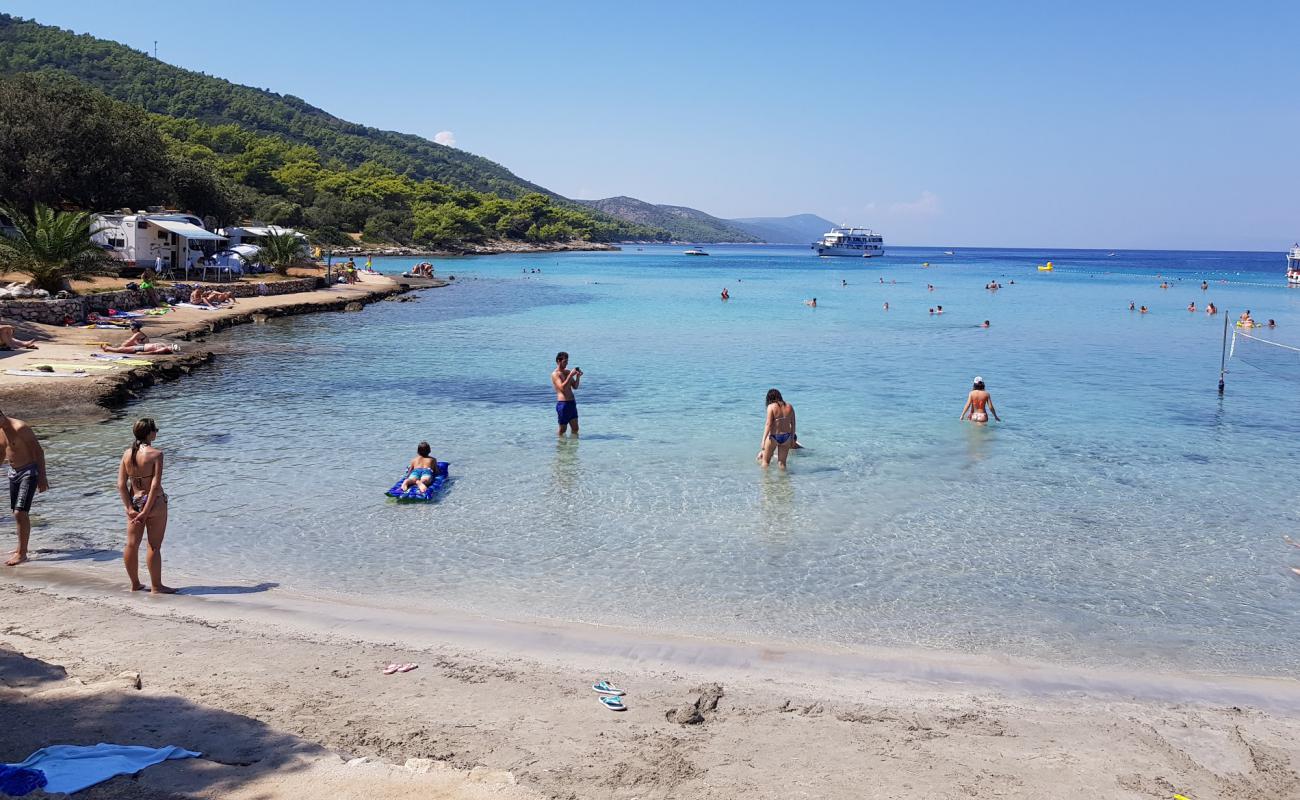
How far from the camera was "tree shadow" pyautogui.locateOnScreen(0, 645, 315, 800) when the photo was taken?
4.74m

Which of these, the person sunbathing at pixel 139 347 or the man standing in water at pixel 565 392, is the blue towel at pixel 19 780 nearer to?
the man standing in water at pixel 565 392

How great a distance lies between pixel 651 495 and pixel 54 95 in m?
43.9

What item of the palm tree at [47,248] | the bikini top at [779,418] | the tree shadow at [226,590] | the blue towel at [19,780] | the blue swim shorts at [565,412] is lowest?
the tree shadow at [226,590]

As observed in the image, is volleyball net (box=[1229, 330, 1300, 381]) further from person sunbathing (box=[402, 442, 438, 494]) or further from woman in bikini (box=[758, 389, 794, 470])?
person sunbathing (box=[402, 442, 438, 494])

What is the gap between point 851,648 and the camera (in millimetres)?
7746

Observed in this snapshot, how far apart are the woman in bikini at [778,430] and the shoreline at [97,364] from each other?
1169 centimetres

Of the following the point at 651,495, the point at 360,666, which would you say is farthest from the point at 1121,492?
the point at 360,666

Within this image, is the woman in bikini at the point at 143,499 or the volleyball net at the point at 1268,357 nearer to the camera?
the woman in bikini at the point at 143,499

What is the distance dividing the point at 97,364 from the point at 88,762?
57.5 ft

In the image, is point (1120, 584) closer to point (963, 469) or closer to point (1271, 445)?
point (963, 469)

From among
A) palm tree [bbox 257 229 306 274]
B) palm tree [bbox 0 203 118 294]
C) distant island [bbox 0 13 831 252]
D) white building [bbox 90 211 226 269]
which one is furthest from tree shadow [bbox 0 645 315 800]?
palm tree [bbox 257 229 306 274]

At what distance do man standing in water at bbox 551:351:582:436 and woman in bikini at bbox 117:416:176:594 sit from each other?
24.3 ft

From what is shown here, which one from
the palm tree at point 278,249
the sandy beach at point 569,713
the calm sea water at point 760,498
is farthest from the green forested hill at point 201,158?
the sandy beach at point 569,713

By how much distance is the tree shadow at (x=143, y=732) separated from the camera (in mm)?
4742
